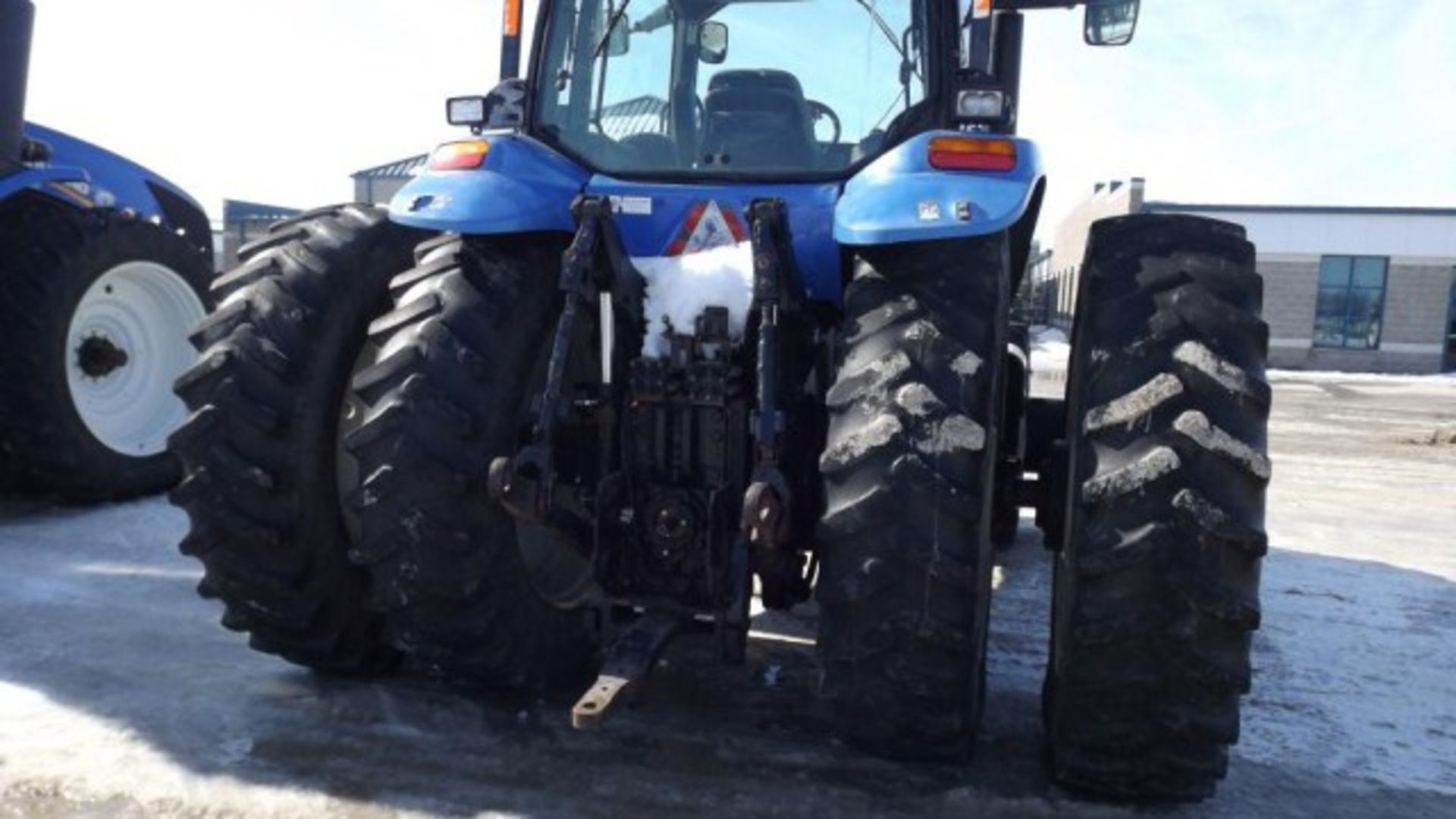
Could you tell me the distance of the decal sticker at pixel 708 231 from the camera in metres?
3.37

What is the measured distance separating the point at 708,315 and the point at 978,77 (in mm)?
1249

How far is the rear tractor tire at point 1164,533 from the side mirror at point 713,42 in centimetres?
168

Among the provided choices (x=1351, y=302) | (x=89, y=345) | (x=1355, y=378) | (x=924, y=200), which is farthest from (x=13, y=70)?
(x=1351, y=302)

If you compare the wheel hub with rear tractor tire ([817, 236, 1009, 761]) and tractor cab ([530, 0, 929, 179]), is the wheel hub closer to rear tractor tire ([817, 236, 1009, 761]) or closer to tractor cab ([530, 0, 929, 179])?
tractor cab ([530, 0, 929, 179])

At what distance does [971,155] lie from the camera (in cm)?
317

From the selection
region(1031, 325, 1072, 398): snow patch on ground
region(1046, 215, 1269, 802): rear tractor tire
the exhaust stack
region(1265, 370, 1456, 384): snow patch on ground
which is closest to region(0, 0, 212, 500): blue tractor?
the exhaust stack

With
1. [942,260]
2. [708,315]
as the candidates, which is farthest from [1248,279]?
[708,315]

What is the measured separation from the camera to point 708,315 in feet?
10.7

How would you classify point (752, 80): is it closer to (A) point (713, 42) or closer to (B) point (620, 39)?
(A) point (713, 42)

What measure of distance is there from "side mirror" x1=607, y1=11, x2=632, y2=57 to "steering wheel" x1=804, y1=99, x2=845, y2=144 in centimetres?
76

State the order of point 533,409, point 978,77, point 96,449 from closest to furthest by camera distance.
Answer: point 533,409, point 978,77, point 96,449

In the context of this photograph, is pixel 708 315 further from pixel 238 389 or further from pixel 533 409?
pixel 238 389

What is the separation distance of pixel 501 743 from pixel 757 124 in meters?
2.11

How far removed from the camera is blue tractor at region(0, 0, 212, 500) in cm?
620
